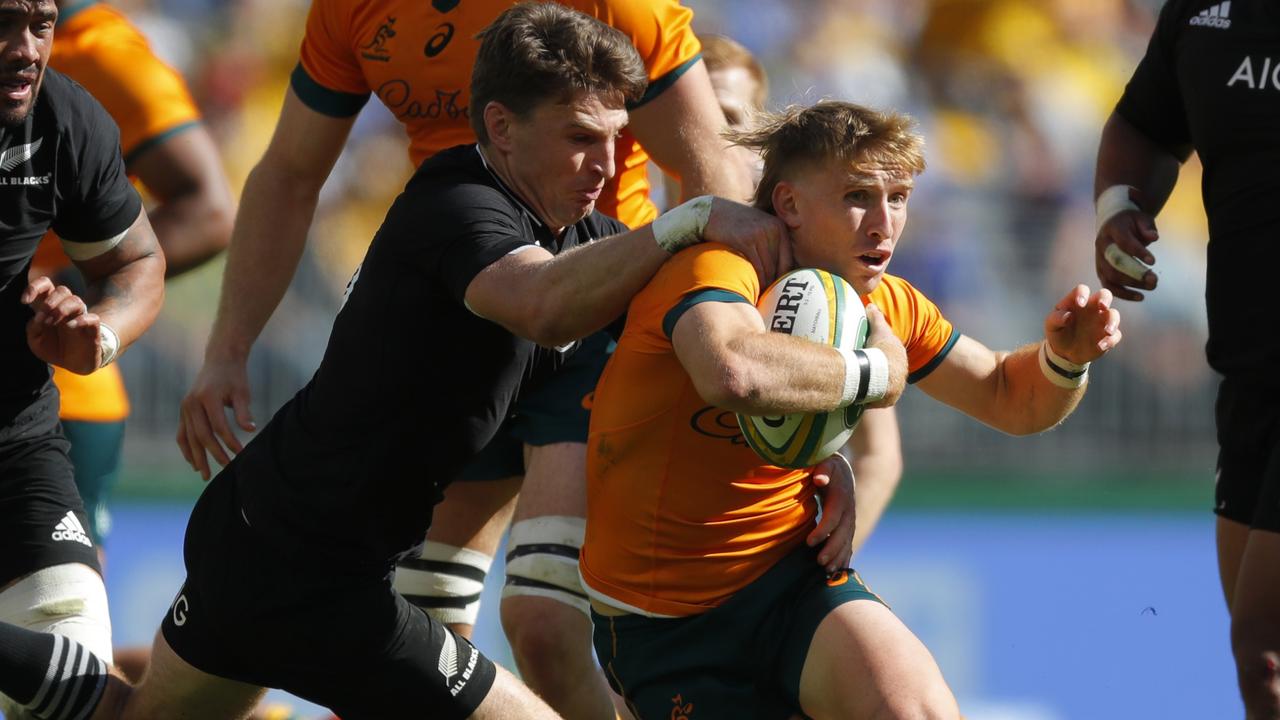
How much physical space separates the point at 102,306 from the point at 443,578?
1.31 m

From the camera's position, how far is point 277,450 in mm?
4254

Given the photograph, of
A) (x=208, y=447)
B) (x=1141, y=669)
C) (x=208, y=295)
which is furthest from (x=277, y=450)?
(x=208, y=295)

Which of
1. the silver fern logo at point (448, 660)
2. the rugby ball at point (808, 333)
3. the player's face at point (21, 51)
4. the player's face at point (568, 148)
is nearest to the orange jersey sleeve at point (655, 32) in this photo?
the player's face at point (568, 148)

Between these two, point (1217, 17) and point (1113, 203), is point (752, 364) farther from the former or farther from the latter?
point (1217, 17)

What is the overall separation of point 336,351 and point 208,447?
1058mm

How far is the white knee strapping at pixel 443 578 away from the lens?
5.23m

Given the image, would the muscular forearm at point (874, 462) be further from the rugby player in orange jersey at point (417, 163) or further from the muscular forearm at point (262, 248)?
the muscular forearm at point (262, 248)

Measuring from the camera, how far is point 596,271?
12.6 feet

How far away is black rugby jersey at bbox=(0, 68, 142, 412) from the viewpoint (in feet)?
15.2

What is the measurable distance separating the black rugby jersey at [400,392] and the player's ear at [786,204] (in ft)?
1.89

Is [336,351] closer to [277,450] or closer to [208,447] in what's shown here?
[277,450]

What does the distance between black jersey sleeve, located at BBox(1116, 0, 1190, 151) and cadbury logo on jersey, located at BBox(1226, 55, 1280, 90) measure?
307 mm

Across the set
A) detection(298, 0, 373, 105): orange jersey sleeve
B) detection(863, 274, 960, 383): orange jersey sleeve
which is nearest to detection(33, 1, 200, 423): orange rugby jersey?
detection(298, 0, 373, 105): orange jersey sleeve

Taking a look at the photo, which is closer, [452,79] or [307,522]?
[307,522]
